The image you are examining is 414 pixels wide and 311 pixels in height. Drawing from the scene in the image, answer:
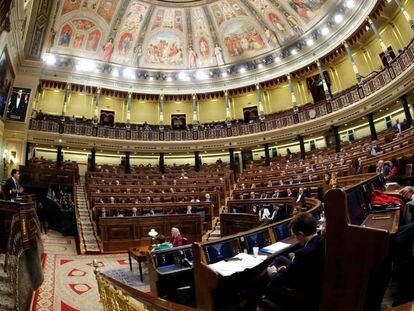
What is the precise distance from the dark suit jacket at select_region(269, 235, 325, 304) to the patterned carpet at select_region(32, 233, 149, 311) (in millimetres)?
3413

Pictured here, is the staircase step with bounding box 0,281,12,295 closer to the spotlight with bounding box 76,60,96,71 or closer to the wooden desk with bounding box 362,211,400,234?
the wooden desk with bounding box 362,211,400,234

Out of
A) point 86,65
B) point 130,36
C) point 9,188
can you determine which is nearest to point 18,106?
point 86,65

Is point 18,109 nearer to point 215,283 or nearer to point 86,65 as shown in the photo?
point 86,65

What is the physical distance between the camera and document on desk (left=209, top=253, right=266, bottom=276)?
2.46 m

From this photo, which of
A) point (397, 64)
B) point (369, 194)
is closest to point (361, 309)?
point (369, 194)

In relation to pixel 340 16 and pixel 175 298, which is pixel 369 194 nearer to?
pixel 175 298

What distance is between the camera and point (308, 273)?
192 cm

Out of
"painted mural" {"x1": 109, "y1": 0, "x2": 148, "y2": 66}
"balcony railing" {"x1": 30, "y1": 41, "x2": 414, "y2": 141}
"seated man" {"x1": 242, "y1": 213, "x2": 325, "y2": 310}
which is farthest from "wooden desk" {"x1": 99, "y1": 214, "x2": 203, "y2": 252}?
"painted mural" {"x1": 109, "y1": 0, "x2": 148, "y2": 66}

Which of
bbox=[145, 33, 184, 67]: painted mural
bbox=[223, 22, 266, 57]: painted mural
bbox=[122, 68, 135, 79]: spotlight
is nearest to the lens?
bbox=[223, 22, 266, 57]: painted mural

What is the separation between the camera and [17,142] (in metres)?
15.0

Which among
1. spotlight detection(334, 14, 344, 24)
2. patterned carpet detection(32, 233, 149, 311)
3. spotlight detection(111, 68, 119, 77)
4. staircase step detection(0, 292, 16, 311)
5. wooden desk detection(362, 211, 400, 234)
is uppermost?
spotlight detection(111, 68, 119, 77)

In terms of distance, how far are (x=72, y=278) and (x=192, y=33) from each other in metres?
21.3

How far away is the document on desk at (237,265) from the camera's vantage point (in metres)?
2.46

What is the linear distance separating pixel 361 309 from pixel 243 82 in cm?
2098
